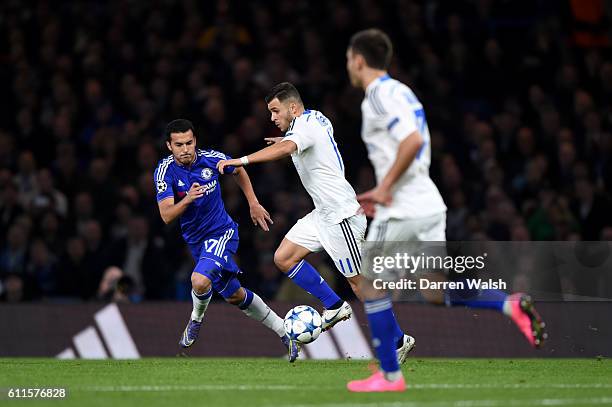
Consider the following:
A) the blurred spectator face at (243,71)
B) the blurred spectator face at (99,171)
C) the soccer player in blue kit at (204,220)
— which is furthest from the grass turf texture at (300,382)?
the blurred spectator face at (243,71)

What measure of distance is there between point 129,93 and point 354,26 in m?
3.22

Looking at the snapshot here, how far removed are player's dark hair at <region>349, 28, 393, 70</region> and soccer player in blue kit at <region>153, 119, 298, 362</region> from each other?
9.35ft

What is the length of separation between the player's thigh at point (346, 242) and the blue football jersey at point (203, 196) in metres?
1.16

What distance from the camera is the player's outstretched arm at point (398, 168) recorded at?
24.9ft

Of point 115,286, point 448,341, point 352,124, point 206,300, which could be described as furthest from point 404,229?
point 352,124

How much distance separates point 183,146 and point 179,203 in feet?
2.14

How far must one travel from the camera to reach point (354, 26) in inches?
653

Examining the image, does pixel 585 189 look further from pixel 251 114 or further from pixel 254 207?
pixel 254 207

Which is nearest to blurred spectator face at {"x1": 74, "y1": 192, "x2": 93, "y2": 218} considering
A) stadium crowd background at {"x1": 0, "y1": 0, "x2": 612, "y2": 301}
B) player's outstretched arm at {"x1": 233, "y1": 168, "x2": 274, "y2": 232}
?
stadium crowd background at {"x1": 0, "y1": 0, "x2": 612, "y2": 301}

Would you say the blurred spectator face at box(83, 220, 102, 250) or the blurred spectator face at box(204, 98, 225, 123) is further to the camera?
the blurred spectator face at box(204, 98, 225, 123)

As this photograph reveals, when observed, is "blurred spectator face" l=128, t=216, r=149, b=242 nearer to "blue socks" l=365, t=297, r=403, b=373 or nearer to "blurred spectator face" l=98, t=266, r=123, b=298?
"blurred spectator face" l=98, t=266, r=123, b=298

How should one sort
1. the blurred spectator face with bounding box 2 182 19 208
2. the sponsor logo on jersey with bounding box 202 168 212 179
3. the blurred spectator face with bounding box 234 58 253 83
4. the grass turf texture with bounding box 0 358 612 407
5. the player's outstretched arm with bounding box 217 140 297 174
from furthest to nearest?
the blurred spectator face with bounding box 234 58 253 83, the blurred spectator face with bounding box 2 182 19 208, the sponsor logo on jersey with bounding box 202 168 212 179, the player's outstretched arm with bounding box 217 140 297 174, the grass turf texture with bounding box 0 358 612 407

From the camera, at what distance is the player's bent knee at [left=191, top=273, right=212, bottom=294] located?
10.4 meters

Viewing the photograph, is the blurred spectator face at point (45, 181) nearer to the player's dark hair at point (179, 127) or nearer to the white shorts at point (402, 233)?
the player's dark hair at point (179, 127)
